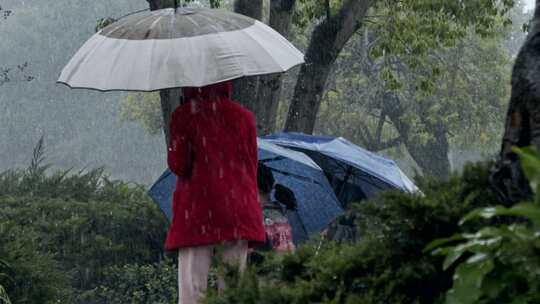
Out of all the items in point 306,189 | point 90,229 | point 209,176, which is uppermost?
point 209,176

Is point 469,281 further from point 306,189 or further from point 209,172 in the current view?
point 306,189

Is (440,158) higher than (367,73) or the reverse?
the reverse

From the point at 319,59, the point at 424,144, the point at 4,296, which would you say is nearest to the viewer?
the point at 4,296

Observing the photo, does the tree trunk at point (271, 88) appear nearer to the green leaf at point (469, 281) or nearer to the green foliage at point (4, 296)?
the green foliage at point (4, 296)

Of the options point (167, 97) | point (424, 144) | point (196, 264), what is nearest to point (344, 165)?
point (167, 97)

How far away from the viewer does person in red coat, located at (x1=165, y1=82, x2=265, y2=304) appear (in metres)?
6.21

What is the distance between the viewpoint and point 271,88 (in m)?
12.1

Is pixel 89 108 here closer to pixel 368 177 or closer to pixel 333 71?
pixel 333 71

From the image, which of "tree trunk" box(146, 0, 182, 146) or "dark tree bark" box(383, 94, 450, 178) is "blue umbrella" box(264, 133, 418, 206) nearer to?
"tree trunk" box(146, 0, 182, 146)

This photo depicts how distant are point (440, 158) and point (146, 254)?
31047 mm

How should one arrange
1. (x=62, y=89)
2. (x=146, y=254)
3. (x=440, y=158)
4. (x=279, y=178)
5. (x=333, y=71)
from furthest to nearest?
(x=62, y=89), (x=440, y=158), (x=333, y=71), (x=146, y=254), (x=279, y=178)

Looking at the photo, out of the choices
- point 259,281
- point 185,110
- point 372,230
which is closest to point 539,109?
point 372,230

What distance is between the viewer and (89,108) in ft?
284

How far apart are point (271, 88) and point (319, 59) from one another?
0.85 m
